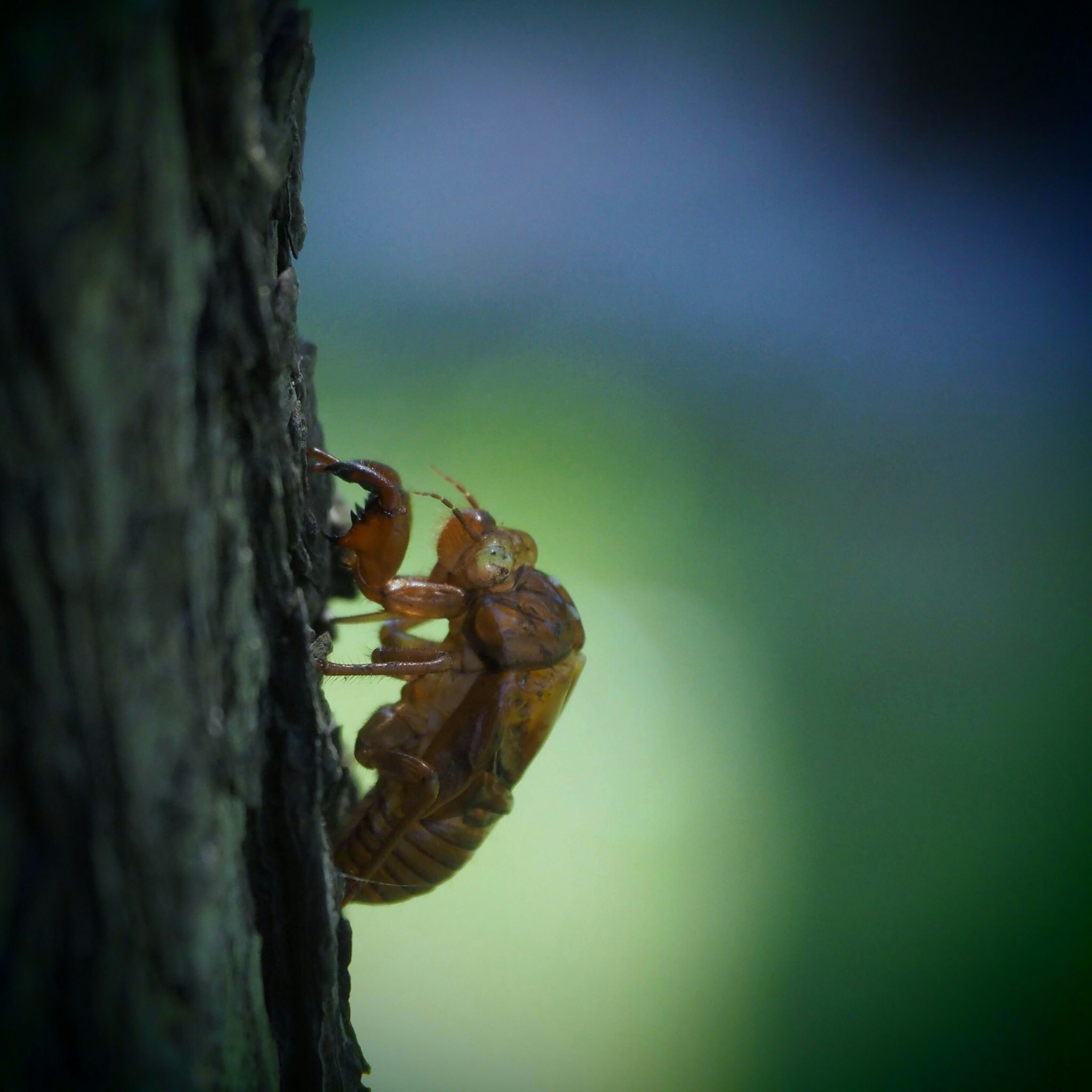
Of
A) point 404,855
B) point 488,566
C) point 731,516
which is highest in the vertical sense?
point 731,516

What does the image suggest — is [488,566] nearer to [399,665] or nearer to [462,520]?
[462,520]

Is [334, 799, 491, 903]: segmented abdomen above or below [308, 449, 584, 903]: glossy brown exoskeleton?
below

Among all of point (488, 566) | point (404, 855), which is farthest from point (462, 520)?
point (404, 855)

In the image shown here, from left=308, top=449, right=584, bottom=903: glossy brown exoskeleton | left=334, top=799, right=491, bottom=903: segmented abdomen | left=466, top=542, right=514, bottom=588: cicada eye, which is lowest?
left=334, top=799, right=491, bottom=903: segmented abdomen

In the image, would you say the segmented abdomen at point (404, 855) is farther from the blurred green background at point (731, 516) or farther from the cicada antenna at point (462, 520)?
the blurred green background at point (731, 516)

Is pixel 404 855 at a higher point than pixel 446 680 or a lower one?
lower

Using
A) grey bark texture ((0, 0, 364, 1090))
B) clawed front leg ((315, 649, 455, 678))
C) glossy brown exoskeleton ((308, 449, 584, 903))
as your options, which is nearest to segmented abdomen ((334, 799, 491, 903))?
glossy brown exoskeleton ((308, 449, 584, 903))

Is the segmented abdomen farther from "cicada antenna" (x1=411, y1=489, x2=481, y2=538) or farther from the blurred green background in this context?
the blurred green background
